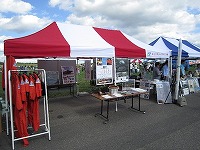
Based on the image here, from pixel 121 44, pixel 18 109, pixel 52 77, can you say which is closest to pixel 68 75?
pixel 52 77

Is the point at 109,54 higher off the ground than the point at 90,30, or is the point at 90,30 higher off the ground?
the point at 90,30

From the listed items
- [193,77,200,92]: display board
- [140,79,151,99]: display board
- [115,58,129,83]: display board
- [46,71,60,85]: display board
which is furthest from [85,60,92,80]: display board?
[193,77,200,92]: display board

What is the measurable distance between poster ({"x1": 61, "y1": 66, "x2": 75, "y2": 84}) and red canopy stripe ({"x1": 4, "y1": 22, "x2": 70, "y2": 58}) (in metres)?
4.06

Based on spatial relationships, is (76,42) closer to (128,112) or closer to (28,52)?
(28,52)

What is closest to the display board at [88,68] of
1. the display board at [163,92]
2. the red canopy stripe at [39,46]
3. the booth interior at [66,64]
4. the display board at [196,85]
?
the booth interior at [66,64]

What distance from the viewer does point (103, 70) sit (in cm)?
677

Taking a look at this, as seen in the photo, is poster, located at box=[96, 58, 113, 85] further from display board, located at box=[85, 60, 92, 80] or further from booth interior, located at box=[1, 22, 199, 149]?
display board, located at box=[85, 60, 92, 80]

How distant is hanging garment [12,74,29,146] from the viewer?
3.49m

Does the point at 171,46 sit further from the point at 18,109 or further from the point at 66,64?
the point at 18,109

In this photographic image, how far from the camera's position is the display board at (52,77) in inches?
344

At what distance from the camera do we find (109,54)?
5.34 m

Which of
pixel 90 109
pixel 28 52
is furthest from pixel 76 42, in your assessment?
pixel 90 109

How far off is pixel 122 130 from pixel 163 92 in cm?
362

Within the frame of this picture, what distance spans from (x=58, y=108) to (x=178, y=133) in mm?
4113
